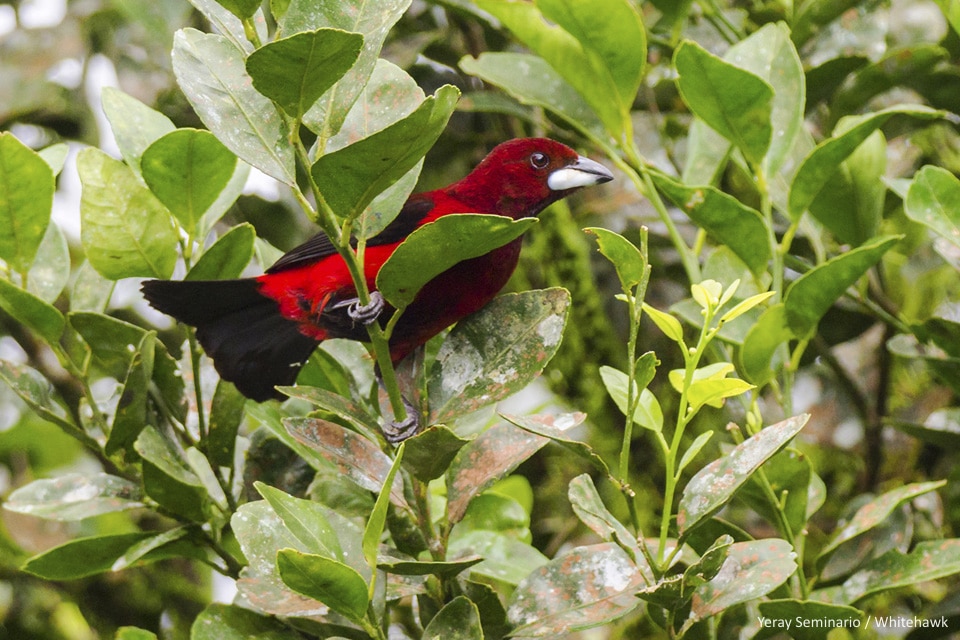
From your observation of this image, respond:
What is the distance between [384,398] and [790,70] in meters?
0.88

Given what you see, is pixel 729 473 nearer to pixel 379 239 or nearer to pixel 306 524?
pixel 306 524

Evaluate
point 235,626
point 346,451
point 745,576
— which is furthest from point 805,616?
point 235,626

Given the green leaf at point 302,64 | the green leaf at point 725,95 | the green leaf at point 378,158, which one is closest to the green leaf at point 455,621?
the green leaf at point 378,158

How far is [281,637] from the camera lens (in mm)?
1332

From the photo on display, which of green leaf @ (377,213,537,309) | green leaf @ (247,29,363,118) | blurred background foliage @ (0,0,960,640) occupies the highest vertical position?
green leaf @ (247,29,363,118)

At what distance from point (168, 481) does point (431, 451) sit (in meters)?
0.43

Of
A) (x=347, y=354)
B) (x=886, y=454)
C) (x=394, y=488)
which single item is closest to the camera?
(x=394, y=488)

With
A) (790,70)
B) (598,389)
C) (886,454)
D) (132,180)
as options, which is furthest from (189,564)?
(790,70)

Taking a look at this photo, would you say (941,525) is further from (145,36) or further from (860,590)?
(145,36)

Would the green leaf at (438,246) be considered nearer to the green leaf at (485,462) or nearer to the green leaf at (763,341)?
the green leaf at (485,462)

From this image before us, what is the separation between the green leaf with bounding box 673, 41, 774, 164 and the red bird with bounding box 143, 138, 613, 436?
46 cm

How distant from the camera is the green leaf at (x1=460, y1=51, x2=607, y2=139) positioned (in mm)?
1853

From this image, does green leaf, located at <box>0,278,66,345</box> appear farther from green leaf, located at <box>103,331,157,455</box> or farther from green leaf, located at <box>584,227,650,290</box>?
green leaf, located at <box>584,227,650,290</box>

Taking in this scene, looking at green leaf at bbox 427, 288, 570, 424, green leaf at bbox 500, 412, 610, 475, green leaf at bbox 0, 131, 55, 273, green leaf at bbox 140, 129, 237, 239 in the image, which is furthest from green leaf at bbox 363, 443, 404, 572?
green leaf at bbox 0, 131, 55, 273
